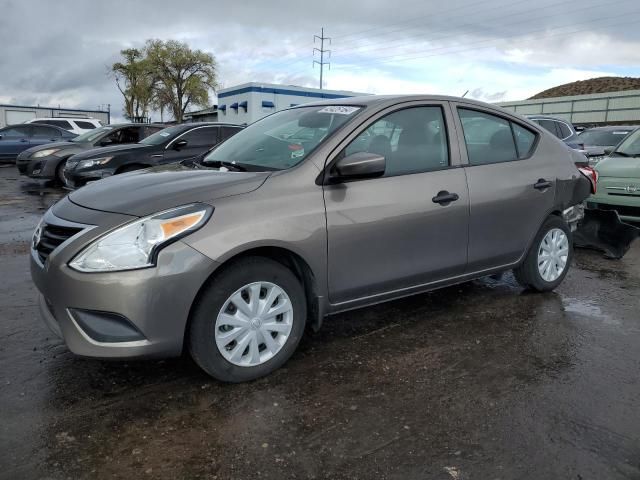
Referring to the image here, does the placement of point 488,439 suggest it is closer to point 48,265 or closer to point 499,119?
point 48,265

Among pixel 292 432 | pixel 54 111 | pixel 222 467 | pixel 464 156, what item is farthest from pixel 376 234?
pixel 54 111

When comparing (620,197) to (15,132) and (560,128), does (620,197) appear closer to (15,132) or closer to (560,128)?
(560,128)

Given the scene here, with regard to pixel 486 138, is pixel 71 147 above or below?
below

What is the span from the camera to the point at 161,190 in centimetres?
312

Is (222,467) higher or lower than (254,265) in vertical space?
lower

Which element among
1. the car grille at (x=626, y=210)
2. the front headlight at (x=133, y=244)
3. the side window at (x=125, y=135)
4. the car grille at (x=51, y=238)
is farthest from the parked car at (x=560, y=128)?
the car grille at (x=51, y=238)

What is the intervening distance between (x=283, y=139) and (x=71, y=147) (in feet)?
36.0

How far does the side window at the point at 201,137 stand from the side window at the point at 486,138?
668cm

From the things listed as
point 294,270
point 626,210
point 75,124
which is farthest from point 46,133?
point 294,270

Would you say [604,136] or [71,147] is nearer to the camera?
[71,147]

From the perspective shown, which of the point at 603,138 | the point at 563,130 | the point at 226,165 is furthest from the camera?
the point at 603,138

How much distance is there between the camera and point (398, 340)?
3.87 m

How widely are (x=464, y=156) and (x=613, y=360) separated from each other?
174cm

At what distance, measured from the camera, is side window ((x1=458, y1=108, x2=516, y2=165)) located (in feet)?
13.8
